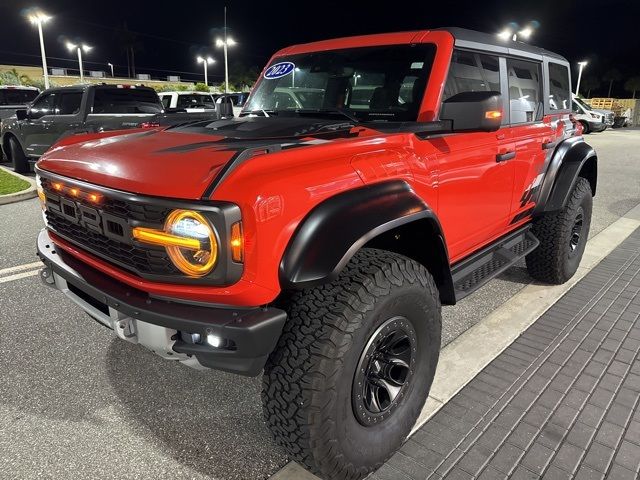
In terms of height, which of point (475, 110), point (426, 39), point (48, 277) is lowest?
point (48, 277)

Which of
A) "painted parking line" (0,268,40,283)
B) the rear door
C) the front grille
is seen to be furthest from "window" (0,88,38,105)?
the rear door

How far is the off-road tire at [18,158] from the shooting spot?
10219 millimetres

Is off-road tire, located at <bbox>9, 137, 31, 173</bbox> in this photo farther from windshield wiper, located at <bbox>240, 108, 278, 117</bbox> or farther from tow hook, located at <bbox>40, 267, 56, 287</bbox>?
tow hook, located at <bbox>40, 267, 56, 287</bbox>

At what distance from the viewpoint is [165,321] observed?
180 cm

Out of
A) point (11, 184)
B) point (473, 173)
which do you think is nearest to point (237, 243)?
point (473, 173)

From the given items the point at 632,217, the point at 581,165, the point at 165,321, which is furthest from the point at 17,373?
the point at 632,217

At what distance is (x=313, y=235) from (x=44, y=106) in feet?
31.9

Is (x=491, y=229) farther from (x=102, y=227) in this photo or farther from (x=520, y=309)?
(x=102, y=227)

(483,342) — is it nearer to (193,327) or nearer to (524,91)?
Result: (524,91)

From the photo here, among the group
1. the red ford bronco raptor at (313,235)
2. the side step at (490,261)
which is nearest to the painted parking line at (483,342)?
the red ford bronco raptor at (313,235)

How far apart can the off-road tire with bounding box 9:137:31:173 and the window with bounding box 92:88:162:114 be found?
2.58m

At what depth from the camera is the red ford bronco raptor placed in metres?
1.78

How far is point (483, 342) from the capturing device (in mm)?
3270

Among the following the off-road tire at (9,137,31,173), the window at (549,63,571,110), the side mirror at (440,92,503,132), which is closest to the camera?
the side mirror at (440,92,503,132)
